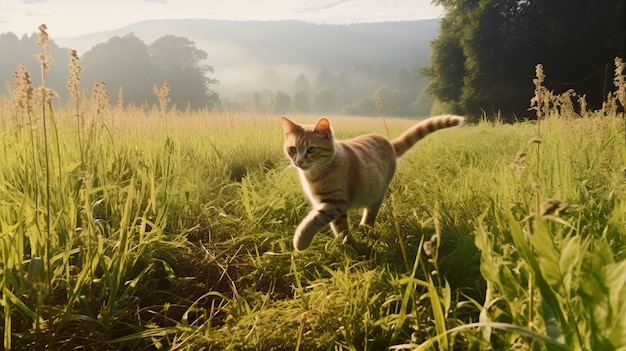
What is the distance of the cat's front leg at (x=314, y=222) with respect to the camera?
1.72 metres

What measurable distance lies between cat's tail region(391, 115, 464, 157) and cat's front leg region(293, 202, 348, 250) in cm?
84

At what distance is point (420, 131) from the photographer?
2568 mm

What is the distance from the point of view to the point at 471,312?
1.23 meters

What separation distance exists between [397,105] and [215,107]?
2.22 m

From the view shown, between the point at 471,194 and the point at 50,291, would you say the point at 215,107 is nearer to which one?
the point at 471,194

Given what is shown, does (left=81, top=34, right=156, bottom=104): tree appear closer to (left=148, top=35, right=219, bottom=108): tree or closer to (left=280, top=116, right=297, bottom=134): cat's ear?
(left=148, top=35, right=219, bottom=108): tree

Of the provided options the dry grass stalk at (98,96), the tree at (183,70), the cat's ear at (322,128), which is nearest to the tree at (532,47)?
the tree at (183,70)

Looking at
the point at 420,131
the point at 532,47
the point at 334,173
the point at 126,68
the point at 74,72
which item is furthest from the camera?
the point at 532,47

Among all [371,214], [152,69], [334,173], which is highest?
[152,69]

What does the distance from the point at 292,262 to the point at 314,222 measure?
29 centimetres

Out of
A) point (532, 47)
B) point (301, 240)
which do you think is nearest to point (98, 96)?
point (301, 240)

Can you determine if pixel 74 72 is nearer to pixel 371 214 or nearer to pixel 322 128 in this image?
pixel 322 128

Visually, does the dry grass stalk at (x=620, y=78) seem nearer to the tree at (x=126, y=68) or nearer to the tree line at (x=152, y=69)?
the tree line at (x=152, y=69)

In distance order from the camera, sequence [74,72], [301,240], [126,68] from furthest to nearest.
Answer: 1. [126,68]
2. [301,240]
3. [74,72]
